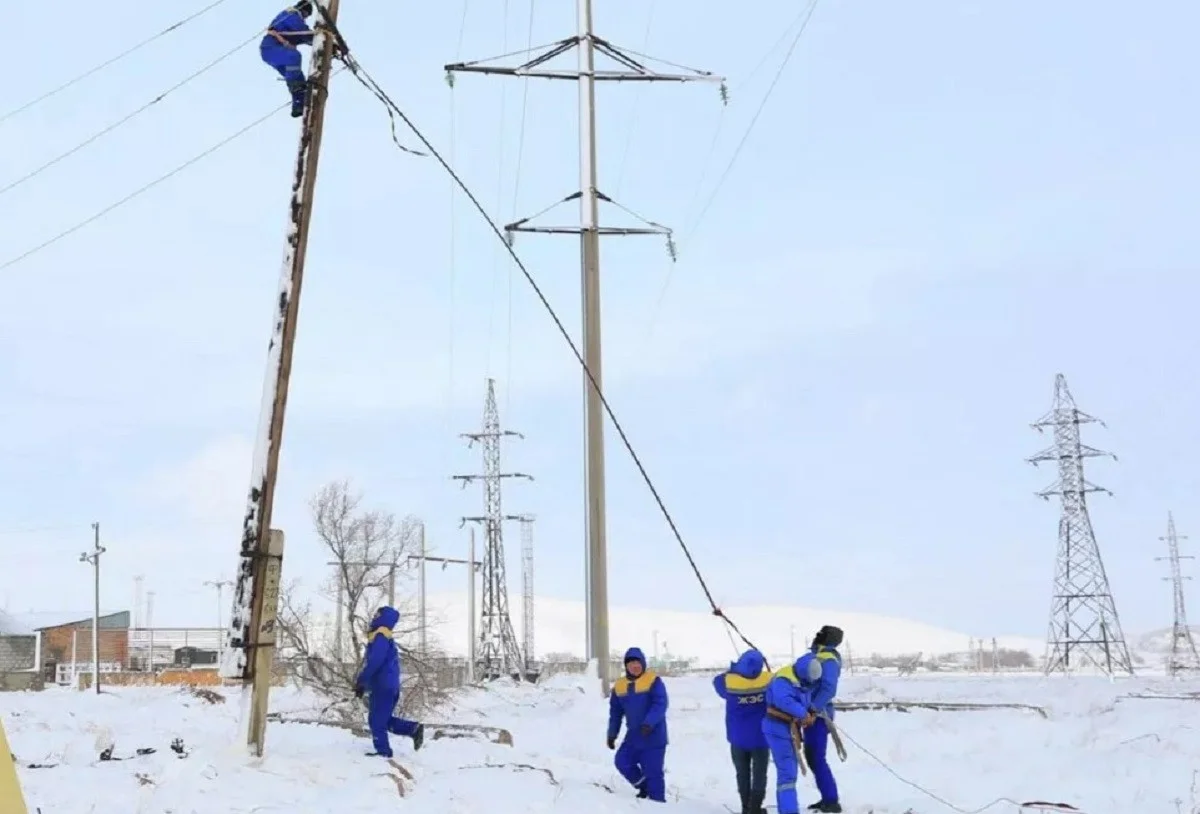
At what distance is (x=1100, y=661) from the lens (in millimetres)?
44875

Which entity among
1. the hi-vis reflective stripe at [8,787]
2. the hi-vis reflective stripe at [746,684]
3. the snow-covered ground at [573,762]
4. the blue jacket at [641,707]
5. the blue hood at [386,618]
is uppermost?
A: the blue hood at [386,618]

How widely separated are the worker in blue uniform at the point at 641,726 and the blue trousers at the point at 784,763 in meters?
1.58

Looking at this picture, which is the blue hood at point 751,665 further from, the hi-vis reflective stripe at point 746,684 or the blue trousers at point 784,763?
the blue trousers at point 784,763

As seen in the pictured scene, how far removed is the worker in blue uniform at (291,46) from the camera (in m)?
10.8

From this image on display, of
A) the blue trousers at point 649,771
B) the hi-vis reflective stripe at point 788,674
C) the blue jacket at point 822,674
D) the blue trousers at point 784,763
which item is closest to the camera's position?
the blue trousers at point 784,763

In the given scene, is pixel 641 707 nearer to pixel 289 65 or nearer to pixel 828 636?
pixel 828 636

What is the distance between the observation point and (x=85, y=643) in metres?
82.3

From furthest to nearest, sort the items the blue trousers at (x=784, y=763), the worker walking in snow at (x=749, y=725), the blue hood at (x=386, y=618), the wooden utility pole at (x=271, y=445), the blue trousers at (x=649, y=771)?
the blue trousers at (x=649, y=771) < the blue hood at (x=386, y=618) < the worker walking in snow at (x=749, y=725) < the blue trousers at (x=784, y=763) < the wooden utility pole at (x=271, y=445)

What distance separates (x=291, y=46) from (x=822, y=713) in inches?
305

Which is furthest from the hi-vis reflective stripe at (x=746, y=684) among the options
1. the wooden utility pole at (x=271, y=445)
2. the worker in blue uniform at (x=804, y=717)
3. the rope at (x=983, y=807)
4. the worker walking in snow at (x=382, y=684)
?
the wooden utility pole at (x=271, y=445)

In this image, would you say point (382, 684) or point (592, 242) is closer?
point (382, 684)

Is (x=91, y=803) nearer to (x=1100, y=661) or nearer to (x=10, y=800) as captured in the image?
(x=10, y=800)

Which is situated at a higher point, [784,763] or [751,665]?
→ [751,665]

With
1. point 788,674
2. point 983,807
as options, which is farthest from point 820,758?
point 983,807
